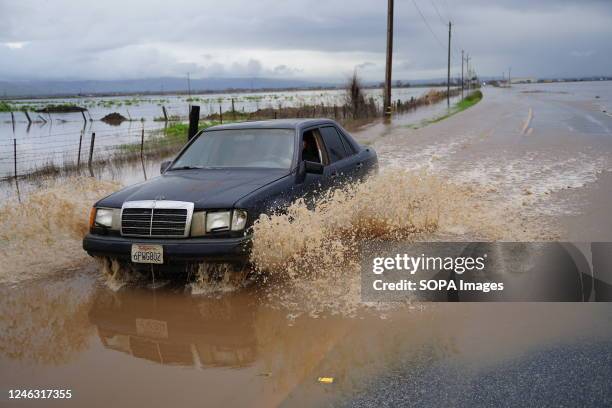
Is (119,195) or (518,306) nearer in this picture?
(518,306)

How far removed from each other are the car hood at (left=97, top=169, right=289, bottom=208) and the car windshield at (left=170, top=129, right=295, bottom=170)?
243mm

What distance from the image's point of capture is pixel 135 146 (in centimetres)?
2236

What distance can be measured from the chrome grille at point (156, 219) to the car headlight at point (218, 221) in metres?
0.18

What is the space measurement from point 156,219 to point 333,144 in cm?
309

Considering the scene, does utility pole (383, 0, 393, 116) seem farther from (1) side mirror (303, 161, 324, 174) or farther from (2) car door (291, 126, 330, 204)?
(1) side mirror (303, 161, 324, 174)

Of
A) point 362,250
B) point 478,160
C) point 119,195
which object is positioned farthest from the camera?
point 478,160

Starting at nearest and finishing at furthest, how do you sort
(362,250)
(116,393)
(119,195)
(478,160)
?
(116,393)
(119,195)
(362,250)
(478,160)

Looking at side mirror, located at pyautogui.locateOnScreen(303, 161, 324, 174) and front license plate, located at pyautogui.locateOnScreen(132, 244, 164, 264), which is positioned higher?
side mirror, located at pyautogui.locateOnScreen(303, 161, 324, 174)

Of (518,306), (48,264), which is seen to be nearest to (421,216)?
(518,306)

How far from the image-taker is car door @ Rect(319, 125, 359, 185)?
7.98 meters

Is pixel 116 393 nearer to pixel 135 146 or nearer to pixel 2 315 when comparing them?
pixel 2 315

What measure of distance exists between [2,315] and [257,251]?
2.43 m

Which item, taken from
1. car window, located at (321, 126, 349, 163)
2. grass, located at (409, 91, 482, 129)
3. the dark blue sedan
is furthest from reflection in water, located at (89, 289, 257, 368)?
grass, located at (409, 91, 482, 129)

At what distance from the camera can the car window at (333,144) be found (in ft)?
26.6
